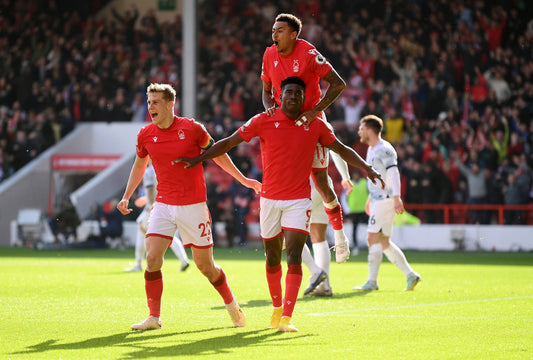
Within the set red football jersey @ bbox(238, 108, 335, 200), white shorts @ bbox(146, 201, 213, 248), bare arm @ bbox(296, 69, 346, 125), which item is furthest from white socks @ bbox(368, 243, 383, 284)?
white shorts @ bbox(146, 201, 213, 248)

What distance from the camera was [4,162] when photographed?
31.2 metres

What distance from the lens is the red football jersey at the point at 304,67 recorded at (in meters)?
9.53

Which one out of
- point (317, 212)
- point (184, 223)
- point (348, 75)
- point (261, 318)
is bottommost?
point (261, 318)

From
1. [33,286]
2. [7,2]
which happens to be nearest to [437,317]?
[33,286]

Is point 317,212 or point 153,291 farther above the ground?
point 317,212

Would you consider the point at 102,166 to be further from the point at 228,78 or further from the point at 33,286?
the point at 33,286

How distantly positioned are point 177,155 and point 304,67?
60.6 inches

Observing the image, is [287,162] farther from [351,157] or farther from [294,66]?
[294,66]

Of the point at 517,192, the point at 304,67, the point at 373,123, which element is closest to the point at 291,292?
the point at 304,67

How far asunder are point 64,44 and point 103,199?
6.82 metres

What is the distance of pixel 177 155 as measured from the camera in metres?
9.04

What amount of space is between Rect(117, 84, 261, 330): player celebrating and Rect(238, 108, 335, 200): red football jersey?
475mm

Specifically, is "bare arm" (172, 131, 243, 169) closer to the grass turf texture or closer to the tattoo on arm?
the tattoo on arm

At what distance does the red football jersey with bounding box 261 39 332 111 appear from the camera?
31.3 ft
